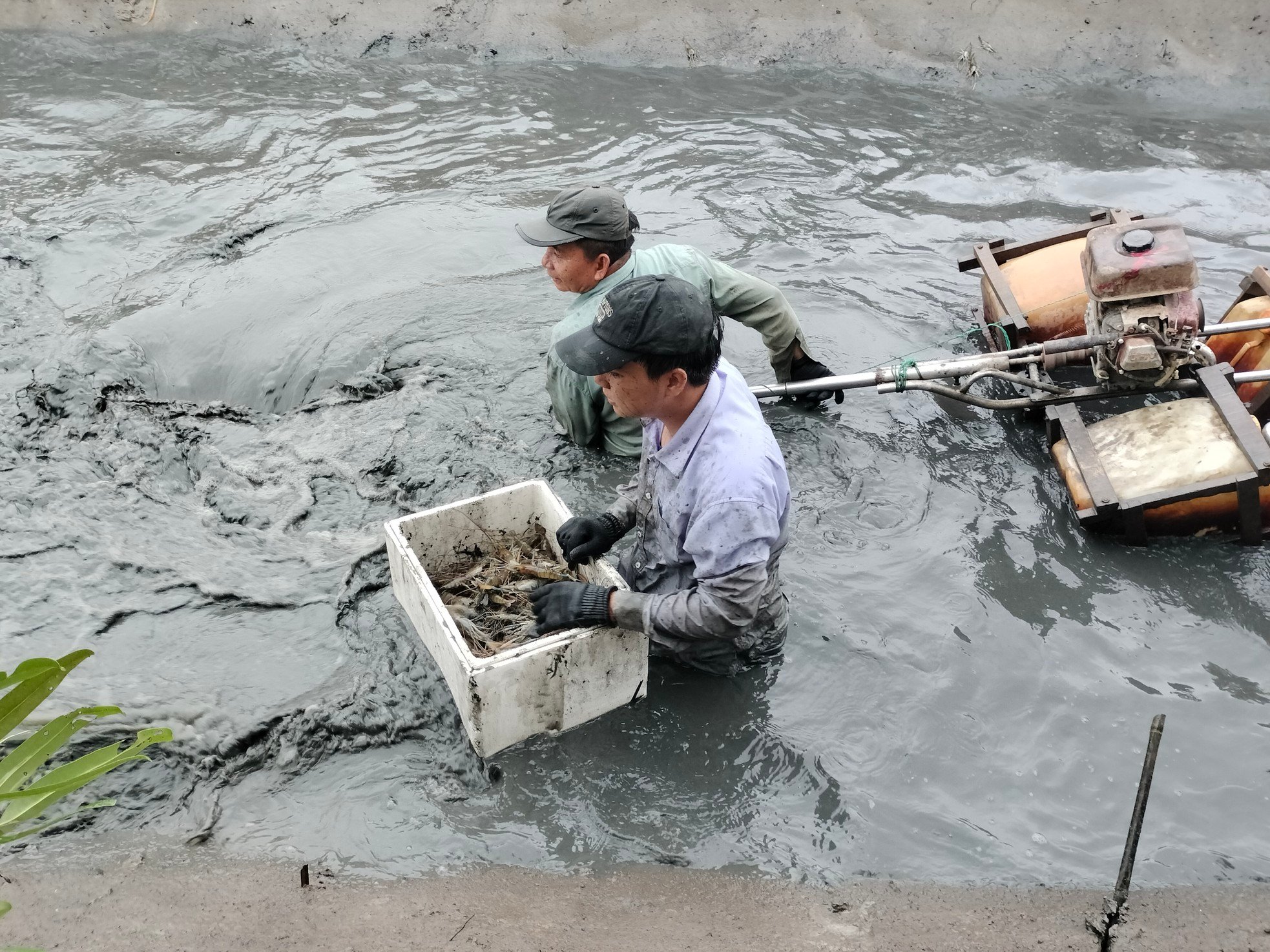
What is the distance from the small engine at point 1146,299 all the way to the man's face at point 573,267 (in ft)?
7.45

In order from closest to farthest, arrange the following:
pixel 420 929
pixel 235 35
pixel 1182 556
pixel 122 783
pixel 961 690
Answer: pixel 420 929
pixel 122 783
pixel 961 690
pixel 1182 556
pixel 235 35

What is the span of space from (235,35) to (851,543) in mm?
9414

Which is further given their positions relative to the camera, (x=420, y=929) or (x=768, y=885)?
(x=768, y=885)

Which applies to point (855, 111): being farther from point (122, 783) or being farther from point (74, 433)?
point (122, 783)

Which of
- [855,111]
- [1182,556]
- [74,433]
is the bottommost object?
[74,433]

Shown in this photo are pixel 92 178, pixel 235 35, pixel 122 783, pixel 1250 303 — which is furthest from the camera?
pixel 235 35

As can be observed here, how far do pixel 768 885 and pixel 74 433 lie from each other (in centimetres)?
432

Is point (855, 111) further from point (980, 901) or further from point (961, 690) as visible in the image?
point (980, 901)

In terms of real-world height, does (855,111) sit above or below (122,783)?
above

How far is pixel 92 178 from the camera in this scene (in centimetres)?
819

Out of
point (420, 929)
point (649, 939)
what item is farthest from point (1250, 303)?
point (420, 929)

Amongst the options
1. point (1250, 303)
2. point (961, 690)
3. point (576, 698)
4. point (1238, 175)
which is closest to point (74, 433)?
point (576, 698)

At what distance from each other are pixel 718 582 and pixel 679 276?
6.81 ft

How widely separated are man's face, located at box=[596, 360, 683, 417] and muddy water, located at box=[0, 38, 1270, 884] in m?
1.27
